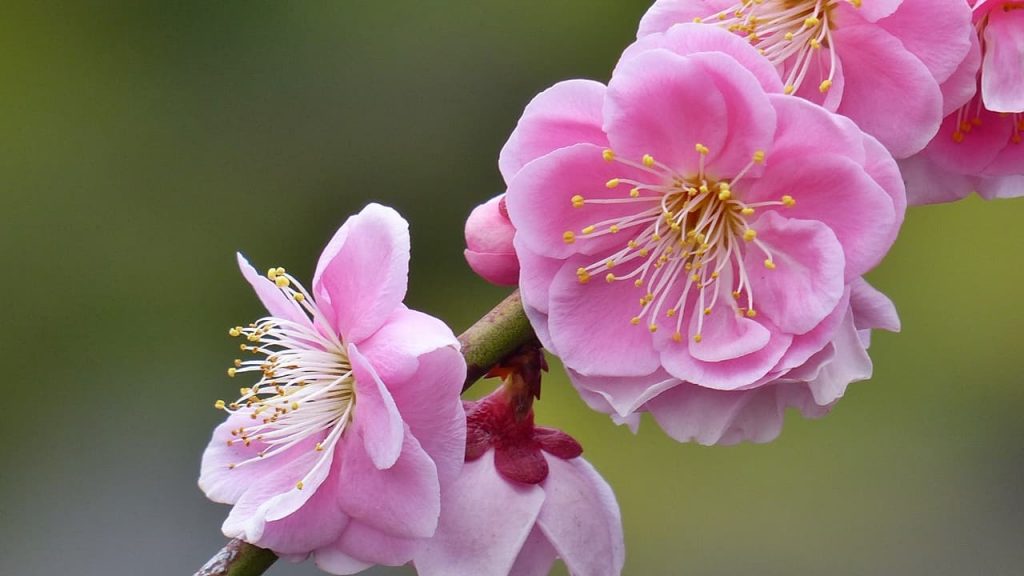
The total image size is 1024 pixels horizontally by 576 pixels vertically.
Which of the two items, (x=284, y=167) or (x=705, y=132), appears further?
(x=284, y=167)

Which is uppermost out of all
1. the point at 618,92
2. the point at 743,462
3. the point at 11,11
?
the point at 618,92

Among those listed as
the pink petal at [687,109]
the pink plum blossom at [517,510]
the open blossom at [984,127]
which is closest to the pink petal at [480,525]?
the pink plum blossom at [517,510]

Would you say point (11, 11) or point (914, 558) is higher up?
point (11, 11)

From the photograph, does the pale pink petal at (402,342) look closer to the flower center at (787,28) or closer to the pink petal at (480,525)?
the pink petal at (480,525)

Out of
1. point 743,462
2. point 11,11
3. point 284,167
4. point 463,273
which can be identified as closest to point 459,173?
point 463,273

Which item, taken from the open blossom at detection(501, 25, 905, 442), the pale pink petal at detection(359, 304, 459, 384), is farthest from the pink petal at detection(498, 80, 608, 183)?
the pale pink petal at detection(359, 304, 459, 384)

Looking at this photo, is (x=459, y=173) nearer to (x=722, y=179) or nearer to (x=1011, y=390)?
(x=1011, y=390)

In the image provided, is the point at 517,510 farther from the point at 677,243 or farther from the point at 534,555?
the point at 677,243
